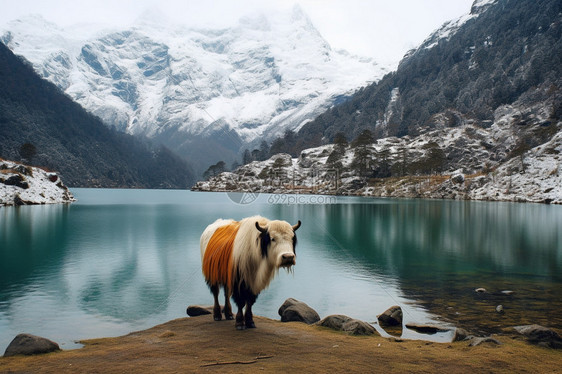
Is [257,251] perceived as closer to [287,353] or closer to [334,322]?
[287,353]

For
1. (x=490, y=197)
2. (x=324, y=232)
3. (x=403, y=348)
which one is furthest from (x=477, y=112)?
(x=403, y=348)

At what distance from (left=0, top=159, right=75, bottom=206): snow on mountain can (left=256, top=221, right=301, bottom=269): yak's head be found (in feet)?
254

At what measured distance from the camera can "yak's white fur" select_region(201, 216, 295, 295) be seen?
9594 millimetres

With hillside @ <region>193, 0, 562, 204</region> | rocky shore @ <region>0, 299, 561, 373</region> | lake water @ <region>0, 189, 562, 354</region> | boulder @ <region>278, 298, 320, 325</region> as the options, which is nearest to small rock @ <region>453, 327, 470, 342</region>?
rocky shore @ <region>0, 299, 561, 373</region>

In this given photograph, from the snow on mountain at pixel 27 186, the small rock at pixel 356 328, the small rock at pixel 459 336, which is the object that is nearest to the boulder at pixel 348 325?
the small rock at pixel 356 328

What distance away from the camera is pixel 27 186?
250ft

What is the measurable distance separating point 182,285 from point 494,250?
81.1ft

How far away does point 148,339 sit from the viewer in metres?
9.93

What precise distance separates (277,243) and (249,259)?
43.2 inches

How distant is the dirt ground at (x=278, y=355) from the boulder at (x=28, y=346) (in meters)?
0.30

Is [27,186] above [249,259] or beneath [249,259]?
above

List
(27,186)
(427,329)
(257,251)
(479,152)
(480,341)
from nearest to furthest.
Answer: (480,341) < (257,251) < (427,329) < (27,186) < (479,152)

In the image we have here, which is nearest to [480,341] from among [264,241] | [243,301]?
[264,241]

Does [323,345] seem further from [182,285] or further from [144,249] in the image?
[144,249]
